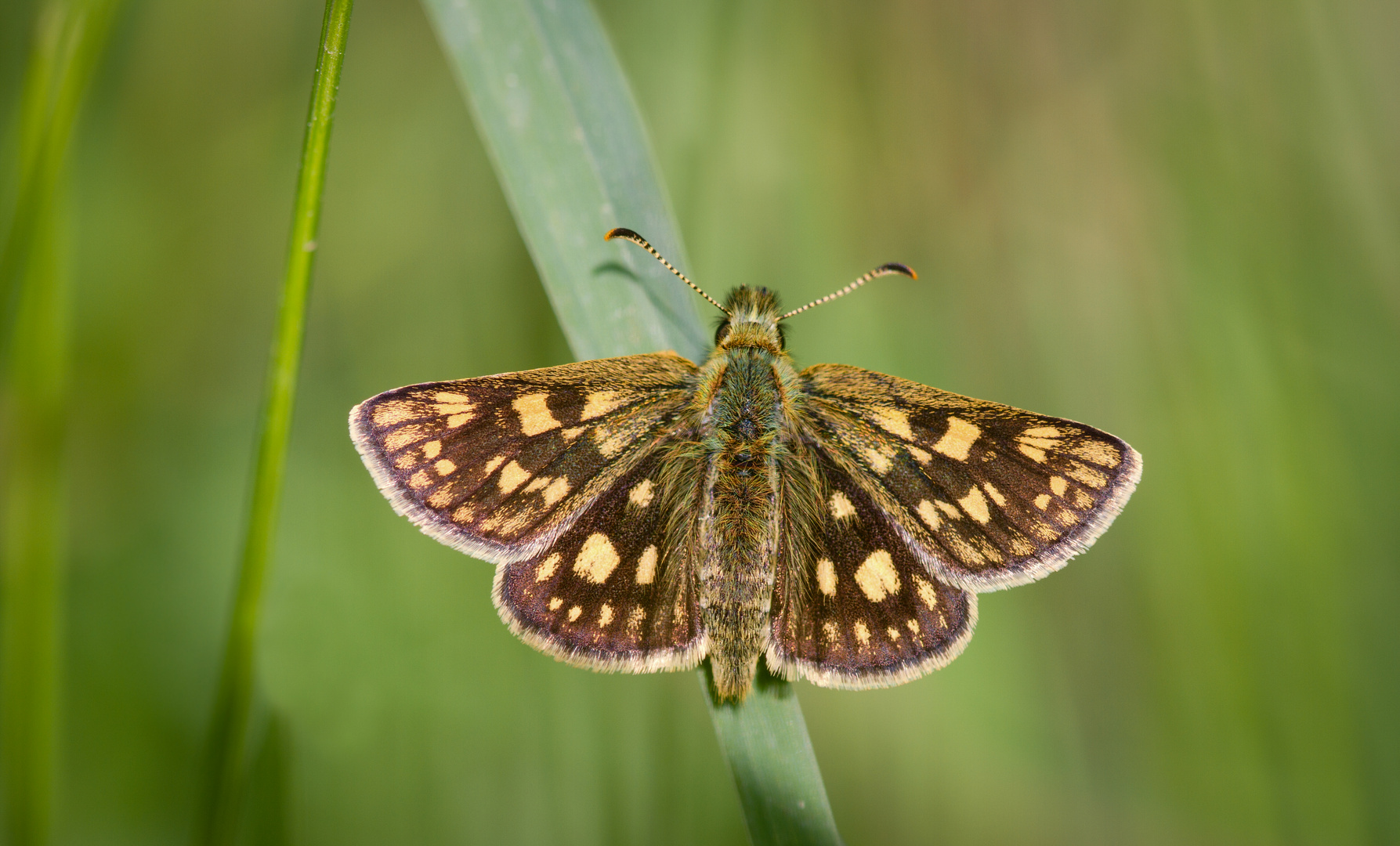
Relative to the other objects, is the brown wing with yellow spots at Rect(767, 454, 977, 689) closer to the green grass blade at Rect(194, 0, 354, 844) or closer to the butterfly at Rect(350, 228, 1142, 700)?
the butterfly at Rect(350, 228, 1142, 700)

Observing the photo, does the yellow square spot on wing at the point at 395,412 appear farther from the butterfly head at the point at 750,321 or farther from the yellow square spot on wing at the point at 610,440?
the butterfly head at the point at 750,321

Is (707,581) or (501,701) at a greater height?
(707,581)

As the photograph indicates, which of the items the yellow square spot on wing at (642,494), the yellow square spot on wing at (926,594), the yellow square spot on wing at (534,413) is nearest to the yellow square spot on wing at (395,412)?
the yellow square spot on wing at (534,413)

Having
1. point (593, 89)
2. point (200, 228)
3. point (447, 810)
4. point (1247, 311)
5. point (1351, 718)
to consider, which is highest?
point (200, 228)

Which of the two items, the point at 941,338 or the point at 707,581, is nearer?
the point at 707,581

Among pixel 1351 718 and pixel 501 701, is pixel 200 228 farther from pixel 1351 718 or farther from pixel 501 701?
pixel 1351 718

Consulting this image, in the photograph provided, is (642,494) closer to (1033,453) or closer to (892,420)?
(892,420)

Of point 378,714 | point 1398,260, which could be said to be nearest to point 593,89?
point 378,714

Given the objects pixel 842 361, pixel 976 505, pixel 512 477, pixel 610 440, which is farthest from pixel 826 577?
pixel 842 361
